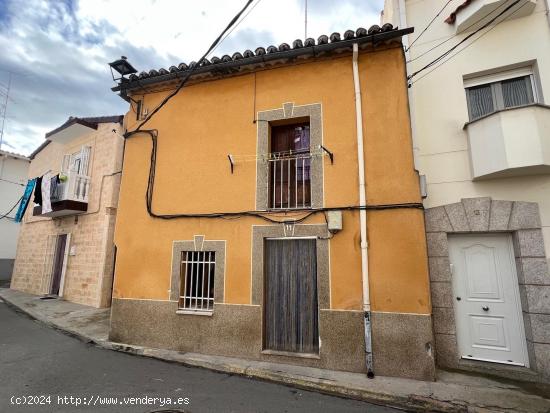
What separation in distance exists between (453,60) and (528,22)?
1269 millimetres

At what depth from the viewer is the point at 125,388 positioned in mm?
4328

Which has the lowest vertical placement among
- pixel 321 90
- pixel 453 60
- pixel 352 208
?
pixel 352 208

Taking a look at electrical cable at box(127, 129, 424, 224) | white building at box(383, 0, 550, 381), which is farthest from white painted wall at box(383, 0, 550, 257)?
electrical cable at box(127, 129, 424, 224)

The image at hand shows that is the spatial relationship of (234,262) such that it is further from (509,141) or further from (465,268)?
(509,141)

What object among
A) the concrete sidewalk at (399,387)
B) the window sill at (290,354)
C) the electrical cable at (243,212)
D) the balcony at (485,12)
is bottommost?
the concrete sidewalk at (399,387)

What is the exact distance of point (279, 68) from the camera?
20.2ft

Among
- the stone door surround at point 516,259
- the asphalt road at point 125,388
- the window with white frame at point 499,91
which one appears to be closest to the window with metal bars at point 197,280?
the asphalt road at point 125,388

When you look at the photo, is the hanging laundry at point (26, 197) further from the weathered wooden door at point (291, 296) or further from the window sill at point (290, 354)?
the window sill at point (290, 354)

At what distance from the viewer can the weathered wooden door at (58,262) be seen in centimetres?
1191

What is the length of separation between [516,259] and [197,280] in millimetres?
5584

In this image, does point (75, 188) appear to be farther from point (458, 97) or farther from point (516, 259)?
point (516, 259)

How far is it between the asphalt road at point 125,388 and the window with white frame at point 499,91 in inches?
206

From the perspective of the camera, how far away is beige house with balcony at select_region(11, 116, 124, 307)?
10.1 metres

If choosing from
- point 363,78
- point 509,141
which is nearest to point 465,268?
point 509,141
